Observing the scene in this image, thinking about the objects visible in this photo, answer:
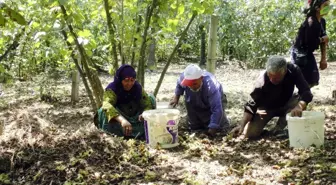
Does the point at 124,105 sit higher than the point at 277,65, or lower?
lower

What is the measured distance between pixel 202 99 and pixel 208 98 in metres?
0.14

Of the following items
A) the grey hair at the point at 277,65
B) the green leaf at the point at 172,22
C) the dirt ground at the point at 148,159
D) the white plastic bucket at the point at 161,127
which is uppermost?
the green leaf at the point at 172,22

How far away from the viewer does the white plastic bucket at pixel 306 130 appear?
12.3ft

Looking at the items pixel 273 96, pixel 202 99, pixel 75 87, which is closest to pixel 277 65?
pixel 273 96

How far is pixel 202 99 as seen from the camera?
4.89 meters

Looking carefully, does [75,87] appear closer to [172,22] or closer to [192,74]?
[172,22]

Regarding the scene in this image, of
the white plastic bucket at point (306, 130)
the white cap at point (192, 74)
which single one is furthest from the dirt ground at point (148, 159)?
the white cap at point (192, 74)

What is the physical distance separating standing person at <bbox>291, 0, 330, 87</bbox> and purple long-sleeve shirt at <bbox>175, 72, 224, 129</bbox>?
1011 millimetres

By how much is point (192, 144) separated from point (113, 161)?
0.95 meters

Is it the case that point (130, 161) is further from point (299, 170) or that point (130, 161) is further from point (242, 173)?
point (299, 170)

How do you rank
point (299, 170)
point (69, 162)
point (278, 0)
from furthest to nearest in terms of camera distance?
point (278, 0) < point (69, 162) < point (299, 170)

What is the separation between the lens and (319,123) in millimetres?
3777

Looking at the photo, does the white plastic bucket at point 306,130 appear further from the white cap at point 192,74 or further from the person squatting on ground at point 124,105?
the person squatting on ground at point 124,105

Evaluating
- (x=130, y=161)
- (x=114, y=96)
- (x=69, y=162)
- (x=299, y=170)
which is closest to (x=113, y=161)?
(x=130, y=161)
